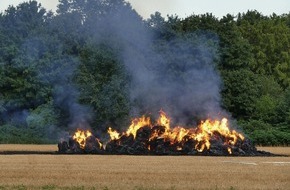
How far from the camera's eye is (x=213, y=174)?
98.2ft

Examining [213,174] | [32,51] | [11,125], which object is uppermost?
[32,51]

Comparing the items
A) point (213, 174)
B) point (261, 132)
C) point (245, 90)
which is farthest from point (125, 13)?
point (213, 174)

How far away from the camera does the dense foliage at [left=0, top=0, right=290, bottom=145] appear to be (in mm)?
67750

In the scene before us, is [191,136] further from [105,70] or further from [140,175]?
[105,70]

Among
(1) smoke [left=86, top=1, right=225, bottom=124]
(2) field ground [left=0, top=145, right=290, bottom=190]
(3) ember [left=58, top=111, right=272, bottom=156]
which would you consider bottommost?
(2) field ground [left=0, top=145, right=290, bottom=190]

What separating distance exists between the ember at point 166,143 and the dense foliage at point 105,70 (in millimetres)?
15505

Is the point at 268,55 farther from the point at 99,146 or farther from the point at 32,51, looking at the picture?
the point at 99,146

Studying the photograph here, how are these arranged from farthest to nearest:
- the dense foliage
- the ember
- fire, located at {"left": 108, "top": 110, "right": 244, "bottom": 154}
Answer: the dense foliage, fire, located at {"left": 108, "top": 110, "right": 244, "bottom": 154}, the ember

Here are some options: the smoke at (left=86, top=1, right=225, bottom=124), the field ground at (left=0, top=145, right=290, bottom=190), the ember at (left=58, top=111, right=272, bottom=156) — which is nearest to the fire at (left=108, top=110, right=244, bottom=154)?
the ember at (left=58, top=111, right=272, bottom=156)

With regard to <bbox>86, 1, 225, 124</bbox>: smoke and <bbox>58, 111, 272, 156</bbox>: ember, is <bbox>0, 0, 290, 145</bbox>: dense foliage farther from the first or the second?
<bbox>58, 111, 272, 156</bbox>: ember

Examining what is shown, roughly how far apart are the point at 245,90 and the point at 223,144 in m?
30.3

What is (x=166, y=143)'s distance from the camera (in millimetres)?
49250

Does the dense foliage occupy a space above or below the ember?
above

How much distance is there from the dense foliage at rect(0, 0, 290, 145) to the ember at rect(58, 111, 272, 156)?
1551 centimetres
